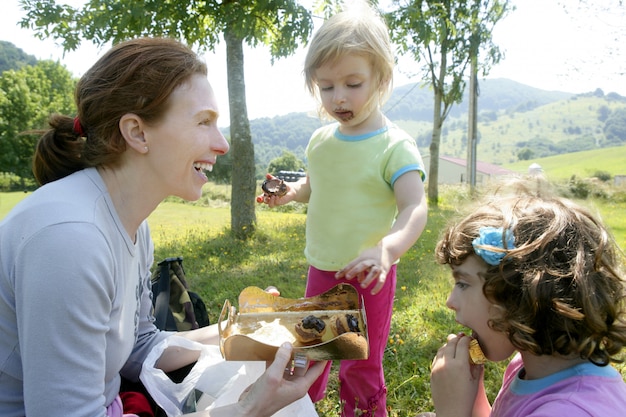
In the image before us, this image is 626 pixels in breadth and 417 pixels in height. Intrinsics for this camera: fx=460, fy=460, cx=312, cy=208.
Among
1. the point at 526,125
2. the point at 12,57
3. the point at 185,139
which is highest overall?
the point at 12,57

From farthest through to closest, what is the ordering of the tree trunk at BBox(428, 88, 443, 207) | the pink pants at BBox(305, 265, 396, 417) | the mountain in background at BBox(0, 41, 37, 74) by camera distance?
the mountain in background at BBox(0, 41, 37, 74) → the tree trunk at BBox(428, 88, 443, 207) → the pink pants at BBox(305, 265, 396, 417)

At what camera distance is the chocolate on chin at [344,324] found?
1.51 meters

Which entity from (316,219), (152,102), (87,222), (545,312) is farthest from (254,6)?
(545,312)

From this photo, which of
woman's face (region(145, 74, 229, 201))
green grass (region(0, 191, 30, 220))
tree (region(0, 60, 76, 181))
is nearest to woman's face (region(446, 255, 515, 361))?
woman's face (region(145, 74, 229, 201))

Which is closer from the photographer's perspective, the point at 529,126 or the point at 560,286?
the point at 560,286

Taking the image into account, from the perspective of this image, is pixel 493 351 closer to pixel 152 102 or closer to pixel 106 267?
pixel 106 267

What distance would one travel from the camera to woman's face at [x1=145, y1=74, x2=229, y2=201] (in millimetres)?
1478

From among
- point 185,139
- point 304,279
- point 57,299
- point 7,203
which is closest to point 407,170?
point 185,139

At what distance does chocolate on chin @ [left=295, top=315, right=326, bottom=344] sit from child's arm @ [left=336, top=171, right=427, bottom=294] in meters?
0.17

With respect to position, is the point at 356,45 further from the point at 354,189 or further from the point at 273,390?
the point at 273,390

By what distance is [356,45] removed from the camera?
1.86m

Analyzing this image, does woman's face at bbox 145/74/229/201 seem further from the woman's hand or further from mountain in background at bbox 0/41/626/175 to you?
mountain in background at bbox 0/41/626/175

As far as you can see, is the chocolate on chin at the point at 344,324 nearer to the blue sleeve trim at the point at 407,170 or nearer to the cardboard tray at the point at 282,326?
the cardboard tray at the point at 282,326

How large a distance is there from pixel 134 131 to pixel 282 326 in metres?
0.82
